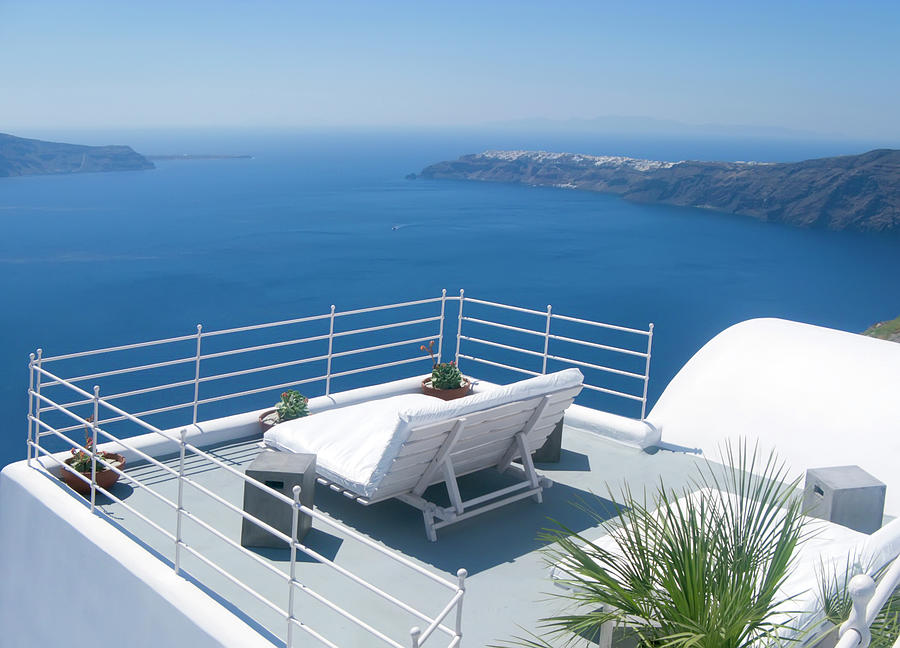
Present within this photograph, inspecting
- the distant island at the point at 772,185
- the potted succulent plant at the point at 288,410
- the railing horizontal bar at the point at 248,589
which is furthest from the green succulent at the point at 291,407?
the distant island at the point at 772,185

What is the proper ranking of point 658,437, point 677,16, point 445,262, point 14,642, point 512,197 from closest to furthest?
point 14,642, point 658,437, point 445,262, point 677,16, point 512,197

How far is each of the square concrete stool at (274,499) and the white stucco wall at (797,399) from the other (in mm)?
3262

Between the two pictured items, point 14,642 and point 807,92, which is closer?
point 14,642

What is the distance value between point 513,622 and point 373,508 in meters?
1.56

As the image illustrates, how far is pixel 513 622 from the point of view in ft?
14.1

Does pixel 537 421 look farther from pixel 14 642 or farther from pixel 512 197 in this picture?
pixel 512 197

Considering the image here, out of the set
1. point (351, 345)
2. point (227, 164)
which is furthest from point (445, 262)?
point (227, 164)

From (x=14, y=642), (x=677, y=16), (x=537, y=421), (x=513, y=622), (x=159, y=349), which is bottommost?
(x=159, y=349)

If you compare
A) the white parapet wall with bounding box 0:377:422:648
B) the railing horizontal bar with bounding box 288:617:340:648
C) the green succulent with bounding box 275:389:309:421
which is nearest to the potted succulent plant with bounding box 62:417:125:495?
the white parapet wall with bounding box 0:377:422:648

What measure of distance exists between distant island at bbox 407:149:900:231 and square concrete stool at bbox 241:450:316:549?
8269 centimetres

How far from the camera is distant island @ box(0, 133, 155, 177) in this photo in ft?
401

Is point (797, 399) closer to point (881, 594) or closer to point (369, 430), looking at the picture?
point (369, 430)

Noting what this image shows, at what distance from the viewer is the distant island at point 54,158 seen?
401ft

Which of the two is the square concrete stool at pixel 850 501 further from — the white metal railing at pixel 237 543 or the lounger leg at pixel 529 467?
the white metal railing at pixel 237 543
